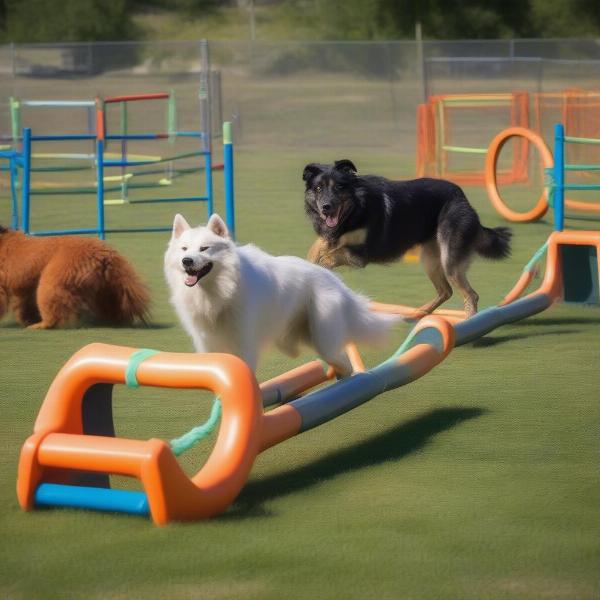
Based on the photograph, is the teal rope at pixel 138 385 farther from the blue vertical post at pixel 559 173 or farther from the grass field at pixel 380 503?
the blue vertical post at pixel 559 173

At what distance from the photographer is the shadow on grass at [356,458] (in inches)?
178

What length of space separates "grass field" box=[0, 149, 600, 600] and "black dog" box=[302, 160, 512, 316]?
88 cm

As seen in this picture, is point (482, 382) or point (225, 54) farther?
point (225, 54)

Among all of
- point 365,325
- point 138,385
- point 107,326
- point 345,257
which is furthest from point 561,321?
point 138,385

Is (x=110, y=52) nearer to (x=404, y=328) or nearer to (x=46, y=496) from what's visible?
(x=404, y=328)

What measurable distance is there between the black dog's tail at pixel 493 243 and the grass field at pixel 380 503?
3.31ft

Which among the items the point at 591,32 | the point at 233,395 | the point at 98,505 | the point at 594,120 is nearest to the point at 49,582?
the point at 98,505

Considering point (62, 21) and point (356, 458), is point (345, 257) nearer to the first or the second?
point (356, 458)

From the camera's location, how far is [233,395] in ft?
14.1

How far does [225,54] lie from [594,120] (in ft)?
57.0

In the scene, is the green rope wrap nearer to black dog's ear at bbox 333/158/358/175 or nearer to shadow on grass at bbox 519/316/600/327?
black dog's ear at bbox 333/158/358/175

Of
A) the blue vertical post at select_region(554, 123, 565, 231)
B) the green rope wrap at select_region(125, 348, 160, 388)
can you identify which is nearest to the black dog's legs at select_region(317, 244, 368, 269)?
the blue vertical post at select_region(554, 123, 565, 231)

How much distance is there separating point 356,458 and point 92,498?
1.36 meters

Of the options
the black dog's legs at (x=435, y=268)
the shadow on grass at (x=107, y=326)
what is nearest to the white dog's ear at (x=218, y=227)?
the shadow on grass at (x=107, y=326)
